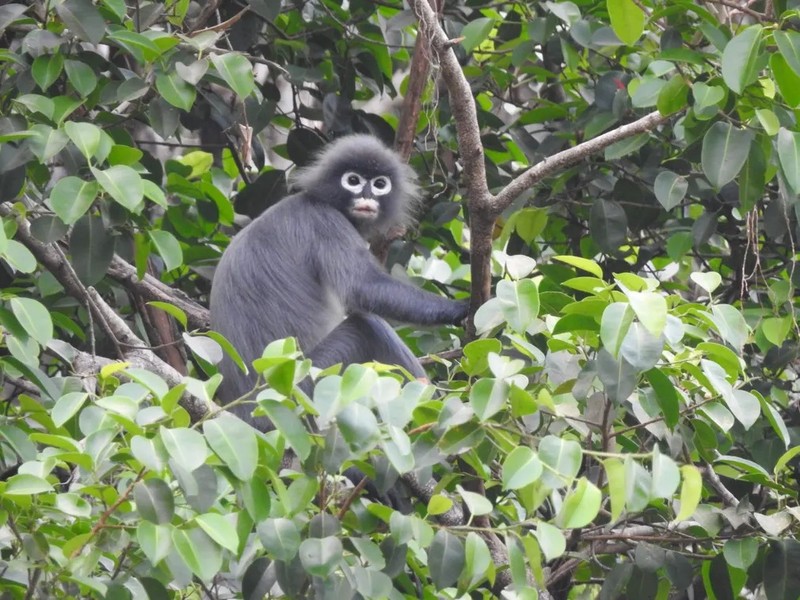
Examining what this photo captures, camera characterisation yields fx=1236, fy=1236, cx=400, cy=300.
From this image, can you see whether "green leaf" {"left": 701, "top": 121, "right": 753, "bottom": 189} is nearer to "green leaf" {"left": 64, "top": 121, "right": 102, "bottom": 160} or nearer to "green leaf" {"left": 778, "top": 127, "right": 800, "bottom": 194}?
"green leaf" {"left": 778, "top": 127, "right": 800, "bottom": 194}

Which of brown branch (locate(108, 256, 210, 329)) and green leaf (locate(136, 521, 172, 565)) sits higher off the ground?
green leaf (locate(136, 521, 172, 565))

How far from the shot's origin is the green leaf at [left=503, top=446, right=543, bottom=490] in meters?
2.48

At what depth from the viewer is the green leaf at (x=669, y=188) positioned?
4422 millimetres

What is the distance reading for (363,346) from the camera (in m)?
5.01

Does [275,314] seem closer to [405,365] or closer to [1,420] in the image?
[405,365]

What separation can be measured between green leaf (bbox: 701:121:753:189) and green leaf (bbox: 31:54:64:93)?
2.16 metres

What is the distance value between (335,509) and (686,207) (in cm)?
368

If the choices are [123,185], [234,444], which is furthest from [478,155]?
[234,444]

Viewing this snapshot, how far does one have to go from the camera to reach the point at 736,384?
10.6 ft

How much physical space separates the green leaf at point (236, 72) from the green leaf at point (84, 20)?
40 cm

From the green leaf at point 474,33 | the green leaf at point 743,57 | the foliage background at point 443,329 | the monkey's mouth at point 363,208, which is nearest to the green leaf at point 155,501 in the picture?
the foliage background at point 443,329

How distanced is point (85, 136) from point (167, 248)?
0.68 m

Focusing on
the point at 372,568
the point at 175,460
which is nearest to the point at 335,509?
the point at 372,568

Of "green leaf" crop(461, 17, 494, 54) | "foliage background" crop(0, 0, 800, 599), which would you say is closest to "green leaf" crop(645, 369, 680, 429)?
"foliage background" crop(0, 0, 800, 599)
